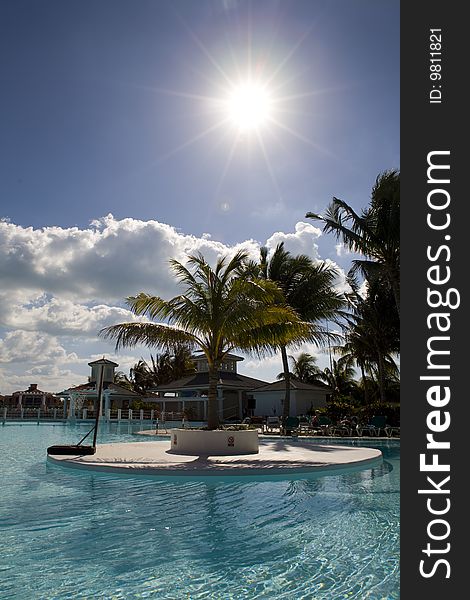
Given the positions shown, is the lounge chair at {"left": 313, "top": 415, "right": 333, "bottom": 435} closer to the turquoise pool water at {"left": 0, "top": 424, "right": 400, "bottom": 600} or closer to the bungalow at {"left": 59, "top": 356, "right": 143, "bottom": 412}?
the turquoise pool water at {"left": 0, "top": 424, "right": 400, "bottom": 600}

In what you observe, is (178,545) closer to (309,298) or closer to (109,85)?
(109,85)

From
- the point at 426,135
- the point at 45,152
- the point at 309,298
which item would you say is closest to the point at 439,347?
Result: the point at 426,135

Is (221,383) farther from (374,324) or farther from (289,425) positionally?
(289,425)

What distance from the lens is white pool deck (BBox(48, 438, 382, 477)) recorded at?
408 inches

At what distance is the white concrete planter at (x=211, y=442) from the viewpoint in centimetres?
1314

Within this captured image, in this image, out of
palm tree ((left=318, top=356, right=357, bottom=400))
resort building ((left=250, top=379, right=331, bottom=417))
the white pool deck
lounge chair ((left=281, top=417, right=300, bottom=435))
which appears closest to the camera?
the white pool deck

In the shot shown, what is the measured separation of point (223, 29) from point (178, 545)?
8903 millimetres

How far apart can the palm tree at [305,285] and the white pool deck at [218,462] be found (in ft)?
38.6

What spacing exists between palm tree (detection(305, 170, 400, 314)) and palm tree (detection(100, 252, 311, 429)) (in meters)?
6.44

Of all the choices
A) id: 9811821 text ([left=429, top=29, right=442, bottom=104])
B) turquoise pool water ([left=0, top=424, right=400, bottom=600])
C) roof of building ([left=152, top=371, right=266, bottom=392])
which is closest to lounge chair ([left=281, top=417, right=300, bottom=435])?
roof of building ([left=152, top=371, right=266, bottom=392])

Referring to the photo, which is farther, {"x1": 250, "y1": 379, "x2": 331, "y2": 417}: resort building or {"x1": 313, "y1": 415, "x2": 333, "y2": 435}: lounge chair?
{"x1": 250, "y1": 379, "x2": 331, "y2": 417}: resort building

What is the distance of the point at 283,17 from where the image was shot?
8883 mm

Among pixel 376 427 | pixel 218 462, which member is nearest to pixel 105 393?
pixel 376 427

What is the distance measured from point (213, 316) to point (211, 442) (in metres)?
3.39
